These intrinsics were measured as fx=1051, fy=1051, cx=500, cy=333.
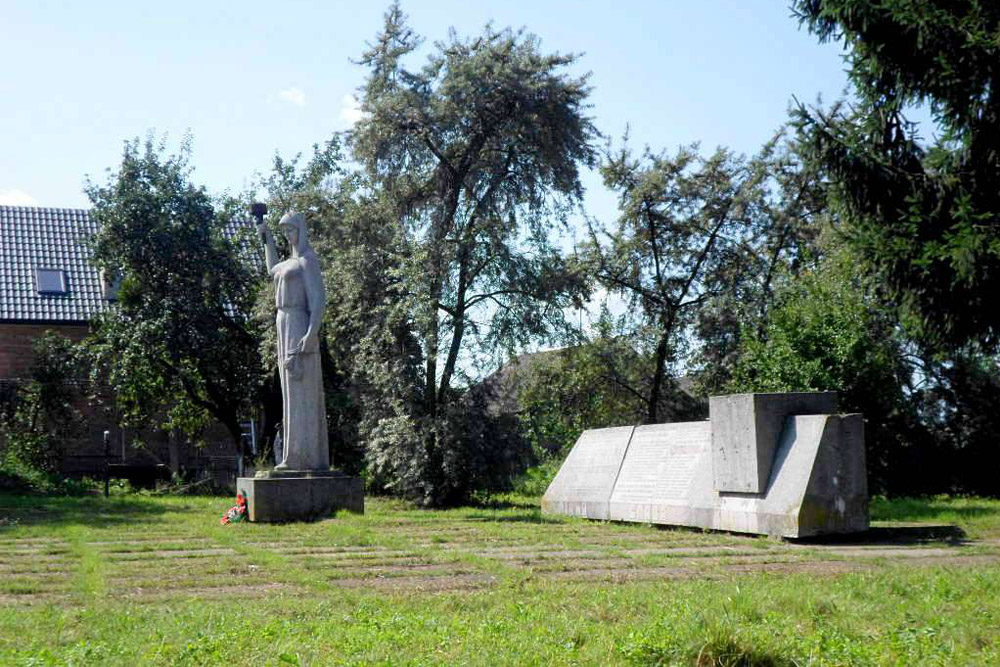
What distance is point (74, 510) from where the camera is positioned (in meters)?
16.0

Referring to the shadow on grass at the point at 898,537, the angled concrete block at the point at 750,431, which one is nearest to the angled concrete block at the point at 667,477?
the angled concrete block at the point at 750,431

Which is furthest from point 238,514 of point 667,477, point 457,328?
point 457,328

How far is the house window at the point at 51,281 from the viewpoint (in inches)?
1165

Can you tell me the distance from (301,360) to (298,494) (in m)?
1.84

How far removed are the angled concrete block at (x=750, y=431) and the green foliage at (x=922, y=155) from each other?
284cm

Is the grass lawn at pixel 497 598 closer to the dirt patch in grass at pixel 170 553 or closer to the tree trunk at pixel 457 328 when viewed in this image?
the dirt patch in grass at pixel 170 553

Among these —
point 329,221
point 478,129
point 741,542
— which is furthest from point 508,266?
point 741,542

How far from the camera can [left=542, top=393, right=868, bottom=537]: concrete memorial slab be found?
404 inches

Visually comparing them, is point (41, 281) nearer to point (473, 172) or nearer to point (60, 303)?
point (60, 303)

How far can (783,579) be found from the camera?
23.5 ft

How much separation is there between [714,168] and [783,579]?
747 inches

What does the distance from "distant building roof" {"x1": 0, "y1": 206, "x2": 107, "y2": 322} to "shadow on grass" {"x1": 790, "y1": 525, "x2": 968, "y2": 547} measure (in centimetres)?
2287

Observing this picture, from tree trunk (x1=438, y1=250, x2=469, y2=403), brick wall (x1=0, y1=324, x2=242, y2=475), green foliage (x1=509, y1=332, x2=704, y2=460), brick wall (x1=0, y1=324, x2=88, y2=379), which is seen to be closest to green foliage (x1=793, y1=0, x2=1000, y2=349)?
tree trunk (x1=438, y1=250, x2=469, y2=403)

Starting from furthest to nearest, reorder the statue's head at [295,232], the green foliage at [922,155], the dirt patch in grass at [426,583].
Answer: the statue's head at [295,232] < the green foliage at [922,155] < the dirt patch in grass at [426,583]
